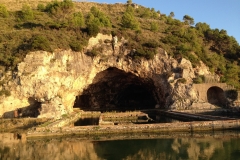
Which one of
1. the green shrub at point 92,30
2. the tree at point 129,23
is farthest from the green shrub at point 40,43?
the tree at point 129,23

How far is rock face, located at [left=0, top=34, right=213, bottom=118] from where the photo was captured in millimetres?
29859

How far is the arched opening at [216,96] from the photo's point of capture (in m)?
35.6

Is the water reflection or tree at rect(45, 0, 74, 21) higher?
tree at rect(45, 0, 74, 21)

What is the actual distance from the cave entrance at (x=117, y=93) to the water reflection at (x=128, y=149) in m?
25.3

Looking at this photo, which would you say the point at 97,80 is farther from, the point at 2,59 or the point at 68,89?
the point at 2,59

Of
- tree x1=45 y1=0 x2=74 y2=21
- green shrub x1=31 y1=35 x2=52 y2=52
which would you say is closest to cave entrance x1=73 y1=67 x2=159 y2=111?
green shrub x1=31 y1=35 x2=52 y2=52

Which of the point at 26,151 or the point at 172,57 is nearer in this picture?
the point at 26,151

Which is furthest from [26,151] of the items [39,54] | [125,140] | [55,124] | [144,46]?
[144,46]

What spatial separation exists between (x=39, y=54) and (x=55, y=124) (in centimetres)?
1198

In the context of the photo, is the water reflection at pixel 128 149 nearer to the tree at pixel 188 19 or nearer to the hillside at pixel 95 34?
the hillside at pixel 95 34

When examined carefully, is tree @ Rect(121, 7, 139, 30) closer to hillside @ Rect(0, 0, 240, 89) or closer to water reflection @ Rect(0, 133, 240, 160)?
hillside @ Rect(0, 0, 240, 89)

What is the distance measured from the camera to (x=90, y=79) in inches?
1506

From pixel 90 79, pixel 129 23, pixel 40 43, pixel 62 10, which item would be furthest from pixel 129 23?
pixel 40 43

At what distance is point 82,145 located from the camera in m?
15.4
